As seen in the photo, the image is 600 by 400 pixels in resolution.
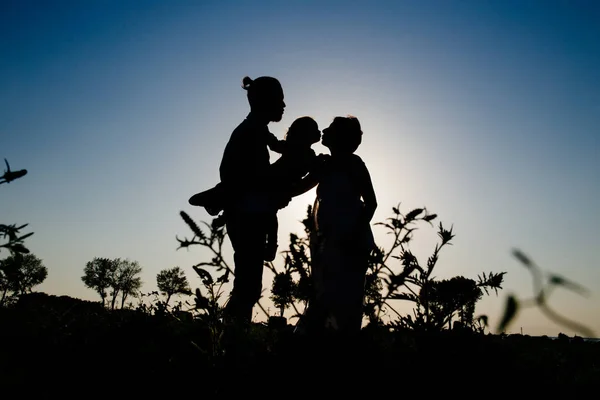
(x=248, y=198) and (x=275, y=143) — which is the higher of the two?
(x=275, y=143)

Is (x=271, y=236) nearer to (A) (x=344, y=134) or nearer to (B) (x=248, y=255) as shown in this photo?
(B) (x=248, y=255)

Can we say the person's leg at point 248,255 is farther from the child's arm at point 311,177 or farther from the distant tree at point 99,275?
the distant tree at point 99,275

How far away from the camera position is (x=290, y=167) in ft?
14.8

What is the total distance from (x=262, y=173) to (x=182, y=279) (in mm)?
1991

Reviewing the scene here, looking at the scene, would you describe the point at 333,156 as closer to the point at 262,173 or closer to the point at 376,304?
the point at 262,173

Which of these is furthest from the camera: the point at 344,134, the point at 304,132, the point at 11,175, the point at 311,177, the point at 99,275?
the point at 99,275

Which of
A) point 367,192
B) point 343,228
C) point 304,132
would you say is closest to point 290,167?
point 304,132

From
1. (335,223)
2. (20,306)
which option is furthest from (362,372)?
(20,306)

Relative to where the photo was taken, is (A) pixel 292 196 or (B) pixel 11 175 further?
(A) pixel 292 196

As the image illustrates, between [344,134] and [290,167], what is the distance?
30.4 inches

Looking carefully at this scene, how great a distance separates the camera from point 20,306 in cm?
462

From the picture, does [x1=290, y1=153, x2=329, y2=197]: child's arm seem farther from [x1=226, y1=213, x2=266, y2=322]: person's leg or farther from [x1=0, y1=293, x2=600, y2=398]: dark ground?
[x1=0, y1=293, x2=600, y2=398]: dark ground

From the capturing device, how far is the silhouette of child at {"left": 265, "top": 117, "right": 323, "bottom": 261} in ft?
14.8

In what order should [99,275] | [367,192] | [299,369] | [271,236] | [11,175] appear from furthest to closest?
1. [99,275]
2. [271,236]
3. [367,192]
4. [299,369]
5. [11,175]
